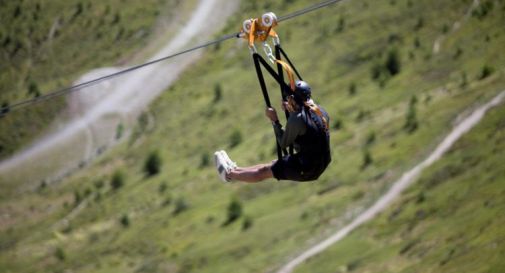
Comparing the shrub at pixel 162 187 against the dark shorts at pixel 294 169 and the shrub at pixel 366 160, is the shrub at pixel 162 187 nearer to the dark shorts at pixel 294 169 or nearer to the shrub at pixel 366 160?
the shrub at pixel 366 160

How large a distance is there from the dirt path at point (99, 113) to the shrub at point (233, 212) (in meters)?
16.4

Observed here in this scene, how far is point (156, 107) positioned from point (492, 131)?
26.6m

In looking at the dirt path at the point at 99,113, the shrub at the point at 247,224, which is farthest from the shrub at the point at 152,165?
the shrub at the point at 247,224

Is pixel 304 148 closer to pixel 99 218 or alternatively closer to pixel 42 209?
pixel 99 218

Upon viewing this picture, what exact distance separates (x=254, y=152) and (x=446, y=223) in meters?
17.1

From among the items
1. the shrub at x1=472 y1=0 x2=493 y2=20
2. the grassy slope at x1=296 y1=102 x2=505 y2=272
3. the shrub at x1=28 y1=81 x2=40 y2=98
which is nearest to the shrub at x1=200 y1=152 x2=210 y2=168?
the grassy slope at x1=296 y1=102 x2=505 y2=272

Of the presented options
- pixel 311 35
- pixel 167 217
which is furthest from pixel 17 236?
pixel 311 35

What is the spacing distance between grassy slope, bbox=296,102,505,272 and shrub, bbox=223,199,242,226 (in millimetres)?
7683

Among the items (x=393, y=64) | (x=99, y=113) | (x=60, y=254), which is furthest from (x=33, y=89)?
(x=393, y=64)

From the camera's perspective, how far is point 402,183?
3891cm

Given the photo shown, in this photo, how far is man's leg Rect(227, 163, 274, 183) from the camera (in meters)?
17.9

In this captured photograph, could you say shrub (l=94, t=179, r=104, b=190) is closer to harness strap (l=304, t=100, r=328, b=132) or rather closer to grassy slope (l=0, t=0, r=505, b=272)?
grassy slope (l=0, t=0, r=505, b=272)

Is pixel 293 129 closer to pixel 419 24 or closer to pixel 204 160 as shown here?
pixel 204 160

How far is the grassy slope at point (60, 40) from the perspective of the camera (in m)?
64.9
